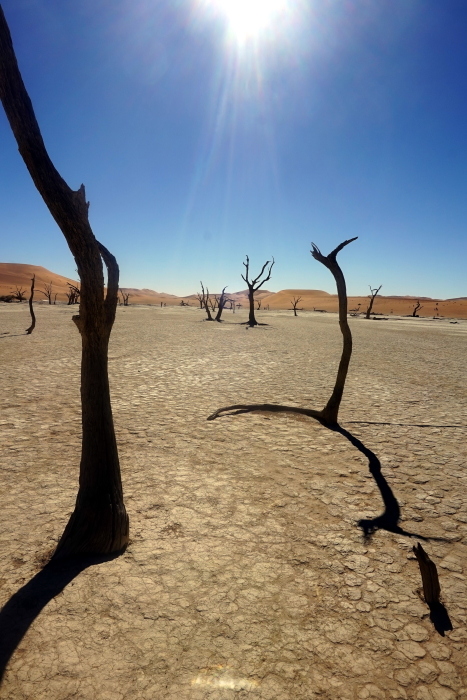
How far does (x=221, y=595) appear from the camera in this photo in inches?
124

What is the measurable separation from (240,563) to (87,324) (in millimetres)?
2475

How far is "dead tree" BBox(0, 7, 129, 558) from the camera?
298cm

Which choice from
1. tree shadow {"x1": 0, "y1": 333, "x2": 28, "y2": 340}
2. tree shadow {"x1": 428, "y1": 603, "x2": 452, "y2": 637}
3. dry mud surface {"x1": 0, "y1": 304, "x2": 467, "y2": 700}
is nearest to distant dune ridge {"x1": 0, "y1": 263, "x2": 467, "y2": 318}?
tree shadow {"x1": 0, "y1": 333, "x2": 28, "y2": 340}

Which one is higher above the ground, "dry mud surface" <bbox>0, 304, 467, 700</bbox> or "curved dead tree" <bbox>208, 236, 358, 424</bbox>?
"curved dead tree" <bbox>208, 236, 358, 424</bbox>

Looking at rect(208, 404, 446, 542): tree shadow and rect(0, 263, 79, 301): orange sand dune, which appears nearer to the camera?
rect(208, 404, 446, 542): tree shadow

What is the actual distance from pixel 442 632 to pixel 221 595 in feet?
5.33

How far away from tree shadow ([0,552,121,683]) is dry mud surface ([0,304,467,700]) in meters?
0.01

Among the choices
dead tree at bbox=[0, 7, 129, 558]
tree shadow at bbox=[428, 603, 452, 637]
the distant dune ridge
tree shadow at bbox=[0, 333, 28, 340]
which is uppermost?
the distant dune ridge

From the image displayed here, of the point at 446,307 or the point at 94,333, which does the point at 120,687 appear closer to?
the point at 94,333

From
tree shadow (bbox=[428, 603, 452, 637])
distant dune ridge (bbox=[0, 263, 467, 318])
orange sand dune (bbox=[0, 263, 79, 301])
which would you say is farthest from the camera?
orange sand dune (bbox=[0, 263, 79, 301])

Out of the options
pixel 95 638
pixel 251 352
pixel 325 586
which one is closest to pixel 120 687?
pixel 95 638

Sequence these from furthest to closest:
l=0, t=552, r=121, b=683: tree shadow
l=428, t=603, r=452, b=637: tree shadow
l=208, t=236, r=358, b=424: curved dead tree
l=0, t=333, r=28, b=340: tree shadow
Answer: l=0, t=333, r=28, b=340: tree shadow, l=208, t=236, r=358, b=424: curved dead tree, l=428, t=603, r=452, b=637: tree shadow, l=0, t=552, r=121, b=683: tree shadow

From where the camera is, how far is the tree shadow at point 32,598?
2.65 meters

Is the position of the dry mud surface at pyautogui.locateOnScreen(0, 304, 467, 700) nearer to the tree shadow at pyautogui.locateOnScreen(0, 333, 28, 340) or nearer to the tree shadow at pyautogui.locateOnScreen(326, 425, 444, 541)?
the tree shadow at pyautogui.locateOnScreen(326, 425, 444, 541)
